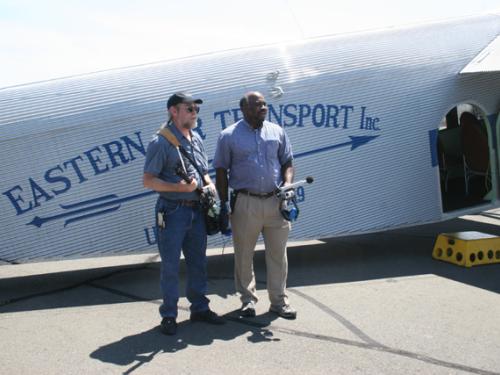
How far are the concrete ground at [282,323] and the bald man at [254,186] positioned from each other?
0.39m

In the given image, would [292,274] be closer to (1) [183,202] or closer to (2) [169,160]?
(1) [183,202]

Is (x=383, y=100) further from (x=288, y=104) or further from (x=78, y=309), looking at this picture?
(x=78, y=309)

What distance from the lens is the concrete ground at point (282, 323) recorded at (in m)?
4.66

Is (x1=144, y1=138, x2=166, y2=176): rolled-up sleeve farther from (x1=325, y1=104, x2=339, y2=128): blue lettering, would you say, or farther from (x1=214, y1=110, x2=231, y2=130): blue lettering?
(x1=325, y1=104, x2=339, y2=128): blue lettering

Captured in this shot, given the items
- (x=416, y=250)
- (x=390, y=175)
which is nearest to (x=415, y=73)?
(x=390, y=175)

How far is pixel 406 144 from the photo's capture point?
791cm

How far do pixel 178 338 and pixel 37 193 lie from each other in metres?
2.59

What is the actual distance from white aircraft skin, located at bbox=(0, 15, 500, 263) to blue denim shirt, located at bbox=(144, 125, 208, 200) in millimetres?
1811

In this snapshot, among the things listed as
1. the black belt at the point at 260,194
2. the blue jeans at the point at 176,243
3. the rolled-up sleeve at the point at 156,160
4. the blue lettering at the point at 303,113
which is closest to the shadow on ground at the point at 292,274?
the blue jeans at the point at 176,243

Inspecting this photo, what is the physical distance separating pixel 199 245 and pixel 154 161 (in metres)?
0.82

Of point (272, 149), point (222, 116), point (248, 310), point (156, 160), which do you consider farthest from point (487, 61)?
point (156, 160)

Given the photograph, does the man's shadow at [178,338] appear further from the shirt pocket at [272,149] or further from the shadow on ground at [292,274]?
the shirt pocket at [272,149]

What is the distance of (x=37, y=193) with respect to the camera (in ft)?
22.6

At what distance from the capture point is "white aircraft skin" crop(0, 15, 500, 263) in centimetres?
Answer: 689
